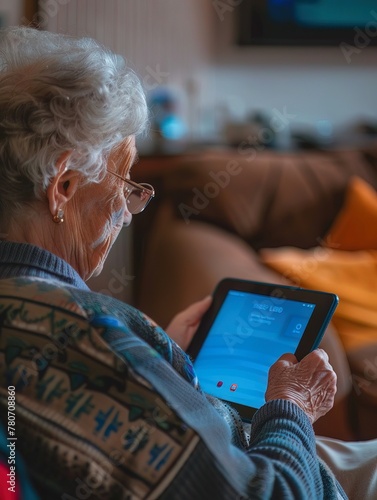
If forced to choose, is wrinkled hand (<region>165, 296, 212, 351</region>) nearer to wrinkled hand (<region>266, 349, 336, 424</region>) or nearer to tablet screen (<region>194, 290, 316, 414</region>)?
tablet screen (<region>194, 290, 316, 414</region>)

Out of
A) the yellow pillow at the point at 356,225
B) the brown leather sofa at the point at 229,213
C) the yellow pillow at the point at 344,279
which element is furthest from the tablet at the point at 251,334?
the yellow pillow at the point at 356,225

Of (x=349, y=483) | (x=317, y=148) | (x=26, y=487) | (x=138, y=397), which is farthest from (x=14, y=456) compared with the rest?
(x=317, y=148)

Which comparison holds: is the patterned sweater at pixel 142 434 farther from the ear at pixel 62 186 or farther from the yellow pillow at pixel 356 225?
the yellow pillow at pixel 356 225

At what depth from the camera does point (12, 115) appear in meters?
0.96

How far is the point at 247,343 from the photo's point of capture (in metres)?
1.25

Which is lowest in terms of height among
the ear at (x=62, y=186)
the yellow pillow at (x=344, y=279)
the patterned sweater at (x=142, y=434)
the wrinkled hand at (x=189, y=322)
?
the yellow pillow at (x=344, y=279)

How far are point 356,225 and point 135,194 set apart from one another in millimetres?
1623

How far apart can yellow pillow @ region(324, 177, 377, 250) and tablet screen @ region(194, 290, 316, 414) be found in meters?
1.38

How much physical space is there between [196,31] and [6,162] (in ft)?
9.43

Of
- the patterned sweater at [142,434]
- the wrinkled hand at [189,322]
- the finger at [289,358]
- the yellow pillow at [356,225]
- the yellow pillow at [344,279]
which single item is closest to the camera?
the patterned sweater at [142,434]

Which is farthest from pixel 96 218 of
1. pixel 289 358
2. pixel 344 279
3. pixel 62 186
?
pixel 344 279

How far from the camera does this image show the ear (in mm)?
978

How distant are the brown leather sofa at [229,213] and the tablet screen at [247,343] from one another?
2.91 ft

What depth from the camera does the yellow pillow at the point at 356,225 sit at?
Result: 8.60 ft
